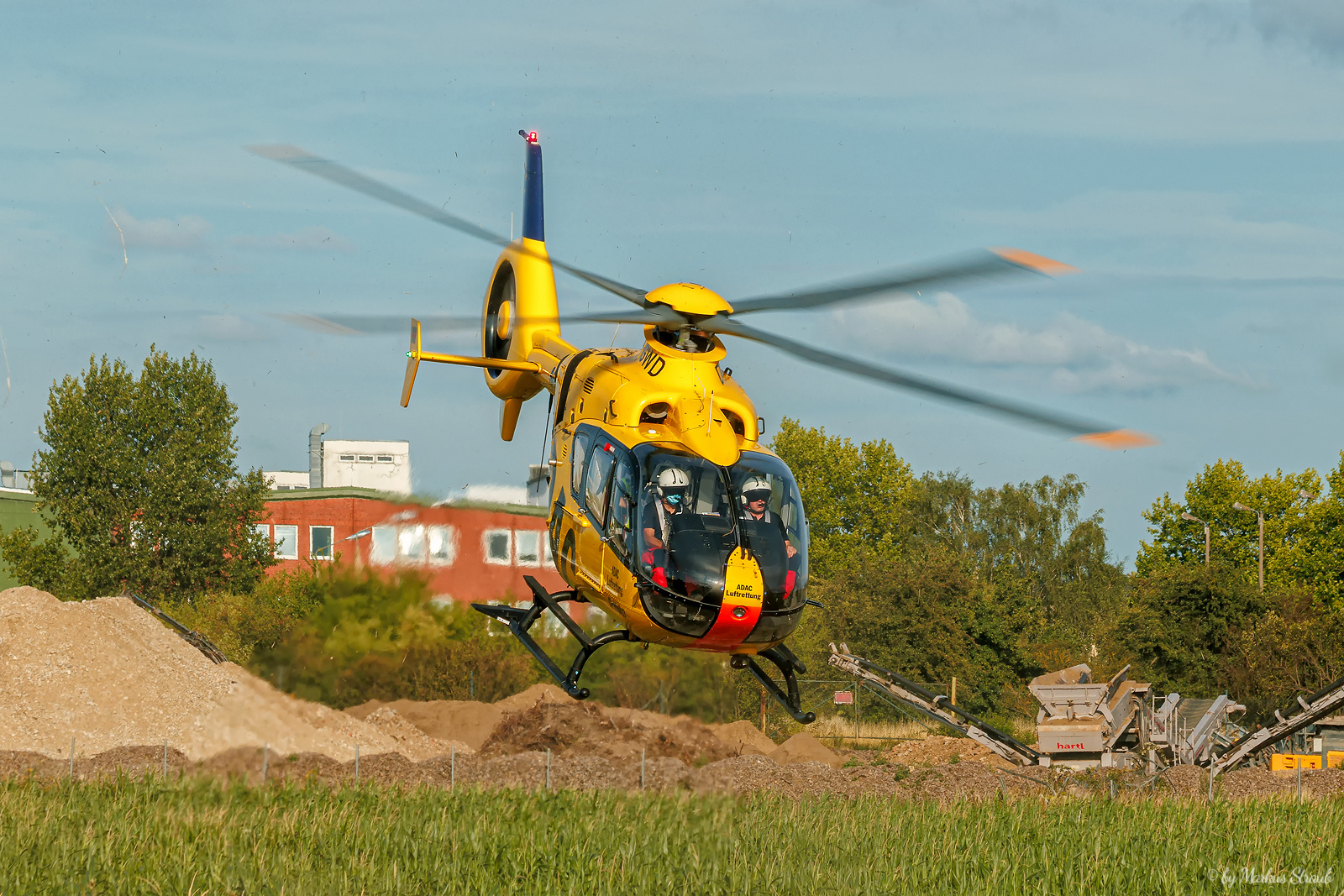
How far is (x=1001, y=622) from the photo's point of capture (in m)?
51.8

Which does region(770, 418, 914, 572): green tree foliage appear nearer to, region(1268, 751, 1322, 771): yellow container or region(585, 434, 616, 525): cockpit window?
region(1268, 751, 1322, 771): yellow container

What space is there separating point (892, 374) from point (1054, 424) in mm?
2127

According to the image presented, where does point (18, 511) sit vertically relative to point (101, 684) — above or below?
above

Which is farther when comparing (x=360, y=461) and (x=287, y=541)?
(x=360, y=461)

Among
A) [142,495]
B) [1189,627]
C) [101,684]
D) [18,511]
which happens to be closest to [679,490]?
[101,684]

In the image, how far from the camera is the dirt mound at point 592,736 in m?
26.7

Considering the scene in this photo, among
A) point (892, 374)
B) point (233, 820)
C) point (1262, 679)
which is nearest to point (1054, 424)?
point (892, 374)

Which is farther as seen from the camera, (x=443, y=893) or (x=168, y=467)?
(x=168, y=467)

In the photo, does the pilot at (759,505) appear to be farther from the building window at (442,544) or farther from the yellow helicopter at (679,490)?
the building window at (442,544)

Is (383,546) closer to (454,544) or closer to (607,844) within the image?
(454,544)

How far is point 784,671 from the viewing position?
1703cm

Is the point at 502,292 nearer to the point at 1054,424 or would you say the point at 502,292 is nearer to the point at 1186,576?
the point at 1054,424

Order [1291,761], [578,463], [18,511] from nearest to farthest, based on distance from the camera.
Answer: [578,463]
[1291,761]
[18,511]

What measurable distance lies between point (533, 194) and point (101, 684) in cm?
1834
